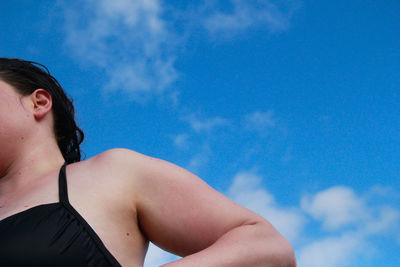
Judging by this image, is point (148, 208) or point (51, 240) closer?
point (51, 240)

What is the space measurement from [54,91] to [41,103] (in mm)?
211

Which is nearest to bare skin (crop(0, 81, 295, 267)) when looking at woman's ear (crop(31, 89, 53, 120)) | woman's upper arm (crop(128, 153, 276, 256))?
woman's upper arm (crop(128, 153, 276, 256))

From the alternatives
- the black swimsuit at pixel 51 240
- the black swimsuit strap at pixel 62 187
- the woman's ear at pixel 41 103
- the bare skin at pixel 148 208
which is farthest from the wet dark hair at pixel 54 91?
the black swimsuit at pixel 51 240

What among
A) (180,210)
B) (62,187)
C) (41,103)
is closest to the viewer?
(180,210)

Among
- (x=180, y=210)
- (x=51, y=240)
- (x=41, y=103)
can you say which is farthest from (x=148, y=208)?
(x=41, y=103)

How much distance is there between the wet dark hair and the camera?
234 cm

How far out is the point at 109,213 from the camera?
176 centimetres

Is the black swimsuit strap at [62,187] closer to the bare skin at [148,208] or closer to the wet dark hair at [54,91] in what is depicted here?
the bare skin at [148,208]

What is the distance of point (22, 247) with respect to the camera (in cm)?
156

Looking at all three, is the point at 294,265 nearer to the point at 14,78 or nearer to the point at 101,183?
the point at 101,183

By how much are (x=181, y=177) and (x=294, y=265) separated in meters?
0.61

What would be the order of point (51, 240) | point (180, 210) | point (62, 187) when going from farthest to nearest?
1. point (62, 187)
2. point (180, 210)
3. point (51, 240)

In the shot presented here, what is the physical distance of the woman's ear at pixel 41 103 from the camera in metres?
2.29

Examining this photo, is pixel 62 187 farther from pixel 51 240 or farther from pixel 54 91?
pixel 54 91
